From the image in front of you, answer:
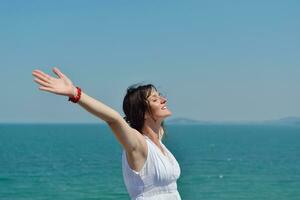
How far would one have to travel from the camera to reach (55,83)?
9.77ft

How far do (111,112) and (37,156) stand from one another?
62.0 metres

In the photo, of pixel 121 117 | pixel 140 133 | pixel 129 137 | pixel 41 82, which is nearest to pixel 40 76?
pixel 41 82

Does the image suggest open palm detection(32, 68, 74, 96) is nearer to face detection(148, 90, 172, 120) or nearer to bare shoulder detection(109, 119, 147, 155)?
bare shoulder detection(109, 119, 147, 155)

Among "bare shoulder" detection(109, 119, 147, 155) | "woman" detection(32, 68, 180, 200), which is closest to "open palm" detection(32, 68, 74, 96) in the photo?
"woman" detection(32, 68, 180, 200)

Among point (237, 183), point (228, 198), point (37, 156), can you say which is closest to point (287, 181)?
point (237, 183)

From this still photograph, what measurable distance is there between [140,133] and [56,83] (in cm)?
76

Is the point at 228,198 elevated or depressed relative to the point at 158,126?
depressed

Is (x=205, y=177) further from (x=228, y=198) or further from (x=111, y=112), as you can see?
(x=111, y=112)

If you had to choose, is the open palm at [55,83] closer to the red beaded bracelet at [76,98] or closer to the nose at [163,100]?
the red beaded bracelet at [76,98]

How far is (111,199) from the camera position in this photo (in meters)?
32.3

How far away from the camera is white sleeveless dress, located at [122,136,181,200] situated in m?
3.46

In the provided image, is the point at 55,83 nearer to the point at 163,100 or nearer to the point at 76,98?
the point at 76,98

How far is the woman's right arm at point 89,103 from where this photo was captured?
2.93m

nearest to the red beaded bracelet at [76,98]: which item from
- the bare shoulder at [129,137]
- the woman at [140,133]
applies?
the woman at [140,133]
